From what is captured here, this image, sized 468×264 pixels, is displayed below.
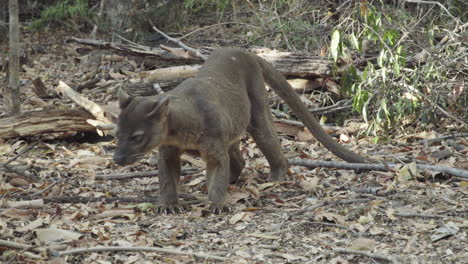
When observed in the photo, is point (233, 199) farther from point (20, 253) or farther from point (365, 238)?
point (20, 253)

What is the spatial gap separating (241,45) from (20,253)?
7.30m

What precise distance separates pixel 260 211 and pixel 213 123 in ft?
2.93

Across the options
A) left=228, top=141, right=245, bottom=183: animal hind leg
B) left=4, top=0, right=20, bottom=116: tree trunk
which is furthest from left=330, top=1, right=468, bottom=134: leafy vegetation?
left=4, top=0, right=20, bottom=116: tree trunk

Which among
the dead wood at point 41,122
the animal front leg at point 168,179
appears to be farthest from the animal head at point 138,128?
the dead wood at point 41,122

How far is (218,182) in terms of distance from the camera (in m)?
6.15

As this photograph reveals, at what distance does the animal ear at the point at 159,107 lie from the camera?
571 cm

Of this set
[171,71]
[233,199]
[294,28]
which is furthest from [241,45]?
[233,199]

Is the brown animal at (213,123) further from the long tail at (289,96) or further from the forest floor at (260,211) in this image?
the forest floor at (260,211)

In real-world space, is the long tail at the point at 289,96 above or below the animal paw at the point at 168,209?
above

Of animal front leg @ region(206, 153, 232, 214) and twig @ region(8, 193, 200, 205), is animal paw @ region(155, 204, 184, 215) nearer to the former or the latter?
twig @ region(8, 193, 200, 205)

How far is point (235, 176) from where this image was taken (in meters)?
7.24

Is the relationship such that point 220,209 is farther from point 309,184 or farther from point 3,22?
point 3,22

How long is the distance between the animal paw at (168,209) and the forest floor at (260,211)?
6 centimetres

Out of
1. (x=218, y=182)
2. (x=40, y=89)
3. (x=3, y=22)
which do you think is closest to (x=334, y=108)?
(x=218, y=182)
